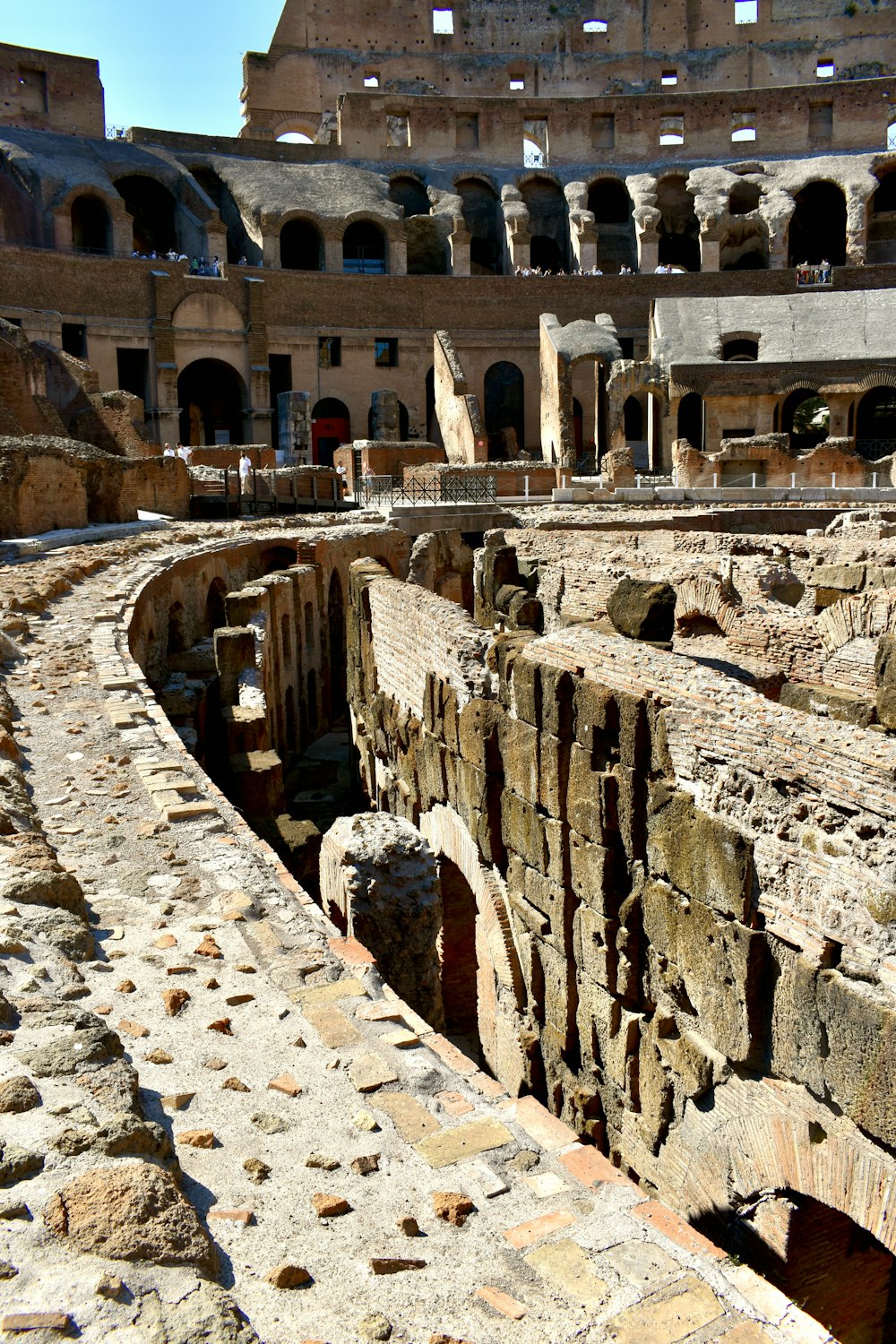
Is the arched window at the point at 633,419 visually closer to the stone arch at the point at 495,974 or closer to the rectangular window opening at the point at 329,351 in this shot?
the rectangular window opening at the point at 329,351

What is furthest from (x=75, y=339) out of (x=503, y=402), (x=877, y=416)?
(x=877, y=416)

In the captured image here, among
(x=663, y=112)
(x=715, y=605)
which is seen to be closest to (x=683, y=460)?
(x=715, y=605)

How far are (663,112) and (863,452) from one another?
1943cm

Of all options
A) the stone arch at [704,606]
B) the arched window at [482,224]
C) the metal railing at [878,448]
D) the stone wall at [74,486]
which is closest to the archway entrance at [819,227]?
the arched window at [482,224]

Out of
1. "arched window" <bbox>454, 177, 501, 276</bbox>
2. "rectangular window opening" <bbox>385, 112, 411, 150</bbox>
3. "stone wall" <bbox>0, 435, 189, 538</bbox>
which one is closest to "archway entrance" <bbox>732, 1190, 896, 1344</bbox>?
"stone wall" <bbox>0, 435, 189, 538</bbox>

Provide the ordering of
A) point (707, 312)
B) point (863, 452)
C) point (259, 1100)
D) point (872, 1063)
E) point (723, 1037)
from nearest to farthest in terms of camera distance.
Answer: point (259, 1100), point (872, 1063), point (723, 1037), point (863, 452), point (707, 312)

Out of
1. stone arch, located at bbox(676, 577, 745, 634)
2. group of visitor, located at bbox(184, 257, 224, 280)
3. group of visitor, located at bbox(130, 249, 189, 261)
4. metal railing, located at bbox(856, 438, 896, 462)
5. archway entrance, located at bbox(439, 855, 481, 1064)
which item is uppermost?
group of visitor, located at bbox(130, 249, 189, 261)

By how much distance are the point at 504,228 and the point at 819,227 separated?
11614 millimetres

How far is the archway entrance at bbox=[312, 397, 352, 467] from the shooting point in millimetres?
37469

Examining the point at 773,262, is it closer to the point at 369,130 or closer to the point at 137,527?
the point at 369,130

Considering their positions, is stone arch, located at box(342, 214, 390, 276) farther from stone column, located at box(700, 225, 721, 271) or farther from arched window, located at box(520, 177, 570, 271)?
stone column, located at box(700, 225, 721, 271)

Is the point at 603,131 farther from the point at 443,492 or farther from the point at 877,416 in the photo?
the point at 443,492

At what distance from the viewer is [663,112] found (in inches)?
1655

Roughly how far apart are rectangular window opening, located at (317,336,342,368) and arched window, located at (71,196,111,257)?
7.05 metres
